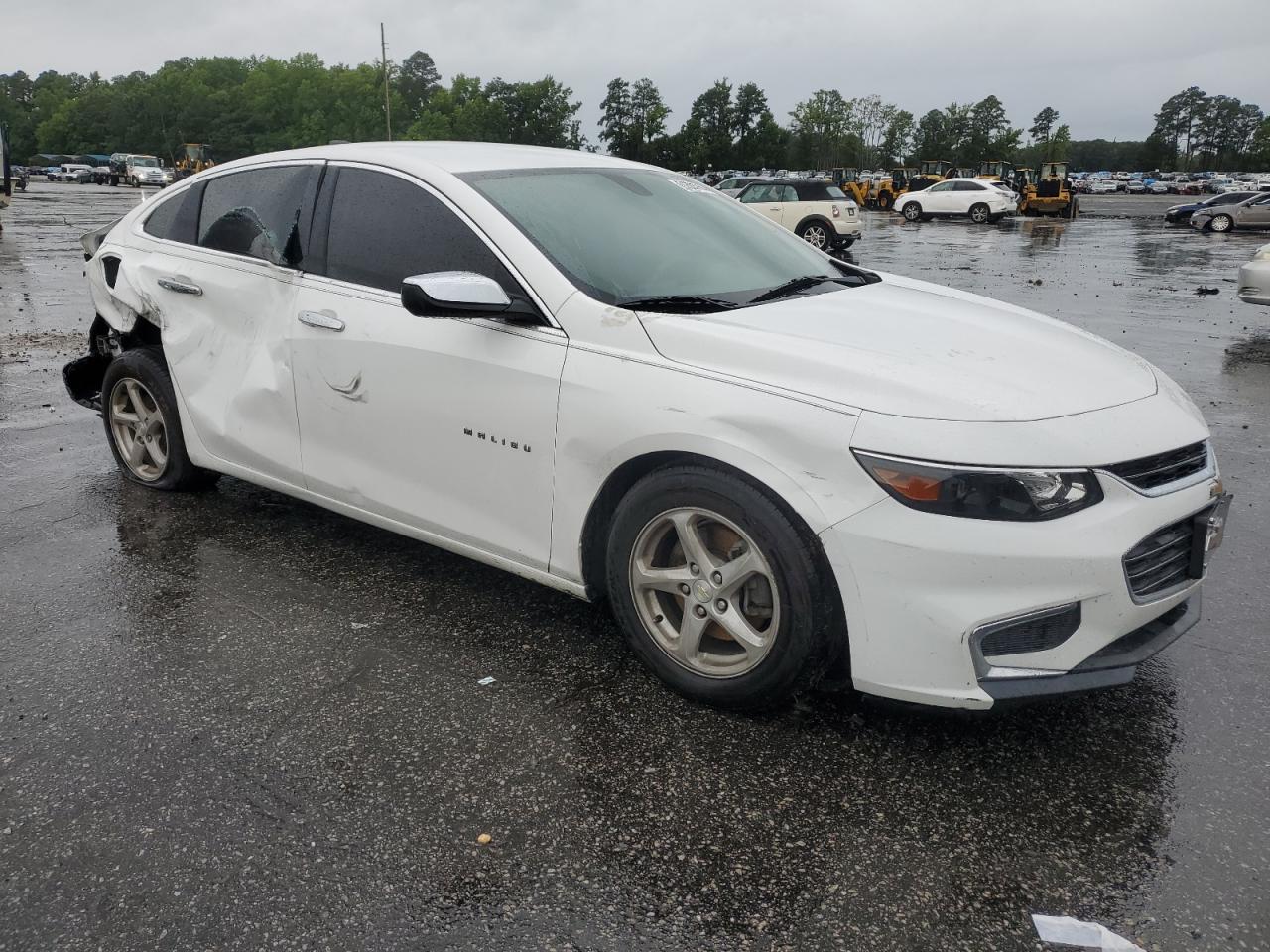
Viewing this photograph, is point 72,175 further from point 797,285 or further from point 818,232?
point 797,285

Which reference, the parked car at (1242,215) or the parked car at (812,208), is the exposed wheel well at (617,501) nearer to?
the parked car at (812,208)

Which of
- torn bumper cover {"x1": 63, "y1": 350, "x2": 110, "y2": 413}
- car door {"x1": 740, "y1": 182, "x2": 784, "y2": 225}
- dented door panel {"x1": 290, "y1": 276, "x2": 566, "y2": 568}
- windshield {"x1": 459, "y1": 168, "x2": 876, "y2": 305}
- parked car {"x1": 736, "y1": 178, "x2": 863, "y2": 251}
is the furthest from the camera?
car door {"x1": 740, "y1": 182, "x2": 784, "y2": 225}

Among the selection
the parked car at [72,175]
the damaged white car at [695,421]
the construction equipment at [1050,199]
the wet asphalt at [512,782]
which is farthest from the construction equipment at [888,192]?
the parked car at [72,175]

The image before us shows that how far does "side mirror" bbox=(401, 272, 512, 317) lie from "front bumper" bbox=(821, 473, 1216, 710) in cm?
127

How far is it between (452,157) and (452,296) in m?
1.00

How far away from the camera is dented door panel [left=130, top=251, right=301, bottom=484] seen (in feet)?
13.1

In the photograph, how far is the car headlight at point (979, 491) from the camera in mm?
2535

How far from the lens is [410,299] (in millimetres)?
3145

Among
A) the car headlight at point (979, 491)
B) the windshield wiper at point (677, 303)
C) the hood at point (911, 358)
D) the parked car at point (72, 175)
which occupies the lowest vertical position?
the parked car at point (72, 175)

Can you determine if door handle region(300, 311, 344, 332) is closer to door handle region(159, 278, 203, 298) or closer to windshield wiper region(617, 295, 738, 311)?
door handle region(159, 278, 203, 298)

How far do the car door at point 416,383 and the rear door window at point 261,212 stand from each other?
134mm

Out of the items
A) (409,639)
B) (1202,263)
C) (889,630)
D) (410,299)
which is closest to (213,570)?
(409,639)

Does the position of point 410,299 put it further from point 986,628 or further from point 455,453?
point 986,628

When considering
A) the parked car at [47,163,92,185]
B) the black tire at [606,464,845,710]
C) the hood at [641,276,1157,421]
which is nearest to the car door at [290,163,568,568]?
the black tire at [606,464,845,710]
